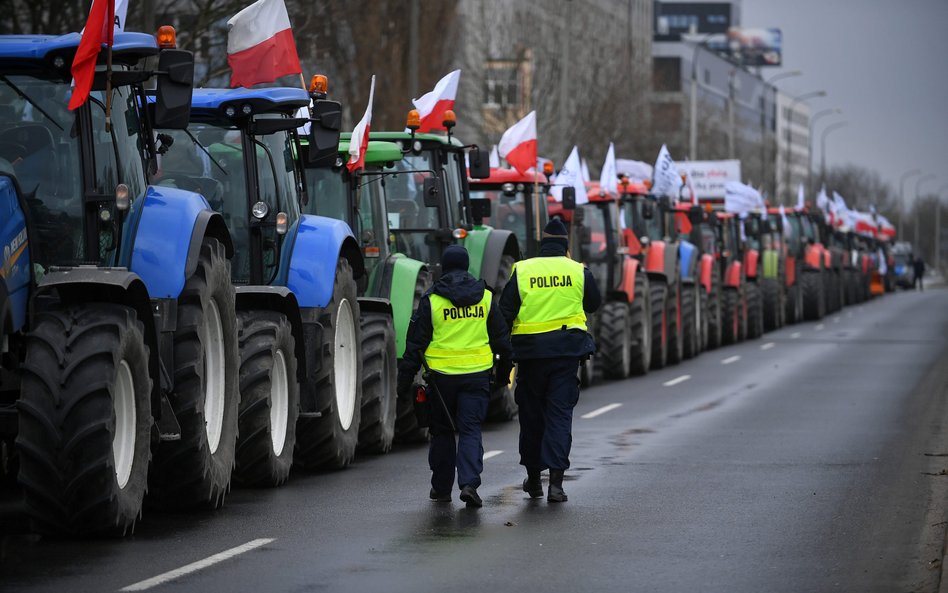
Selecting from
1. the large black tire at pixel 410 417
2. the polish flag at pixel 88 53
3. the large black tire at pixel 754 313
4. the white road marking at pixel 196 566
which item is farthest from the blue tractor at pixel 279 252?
the large black tire at pixel 754 313

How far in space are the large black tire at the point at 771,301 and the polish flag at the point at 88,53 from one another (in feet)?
109

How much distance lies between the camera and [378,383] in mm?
14664

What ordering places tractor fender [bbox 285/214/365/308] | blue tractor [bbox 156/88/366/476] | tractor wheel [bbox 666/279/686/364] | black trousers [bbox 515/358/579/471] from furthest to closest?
1. tractor wheel [bbox 666/279/686/364]
2. tractor fender [bbox 285/214/365/308]
3. blue tractor [bbox 156/88/366/476]
4. black trousers [bbox 515/358/579/471]

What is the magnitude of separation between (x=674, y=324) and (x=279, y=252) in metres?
16.9

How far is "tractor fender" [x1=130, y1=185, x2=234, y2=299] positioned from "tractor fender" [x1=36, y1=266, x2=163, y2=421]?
0.56 feet

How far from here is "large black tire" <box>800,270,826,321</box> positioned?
47969mm

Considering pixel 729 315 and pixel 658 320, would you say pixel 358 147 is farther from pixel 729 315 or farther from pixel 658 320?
pixel 729 315

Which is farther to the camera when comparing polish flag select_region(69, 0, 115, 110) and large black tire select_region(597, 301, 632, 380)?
large black tire select_region(597, 301, 632, 380)

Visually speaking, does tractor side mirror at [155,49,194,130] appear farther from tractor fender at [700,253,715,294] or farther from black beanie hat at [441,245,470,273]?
tractor fender at [700,253,715,294]

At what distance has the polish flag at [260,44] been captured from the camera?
14875mm

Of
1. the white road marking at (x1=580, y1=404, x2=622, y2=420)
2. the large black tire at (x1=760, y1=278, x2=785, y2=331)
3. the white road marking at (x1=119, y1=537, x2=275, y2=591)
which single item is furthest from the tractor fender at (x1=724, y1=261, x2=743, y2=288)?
the white road marking at (x1=119, y1=537, x2=275, y2=591)

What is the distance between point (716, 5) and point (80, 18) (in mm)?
167080

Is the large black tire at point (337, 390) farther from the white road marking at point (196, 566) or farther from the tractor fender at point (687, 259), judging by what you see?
the tractor fender at point (687, 259)

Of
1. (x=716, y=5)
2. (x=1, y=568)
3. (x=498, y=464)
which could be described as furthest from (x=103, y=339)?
(x=716, y=5)
